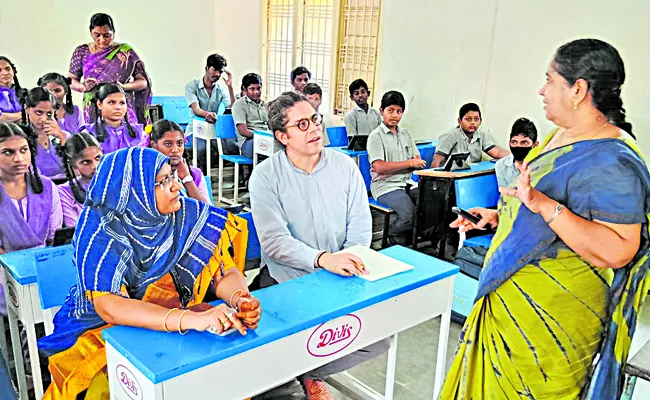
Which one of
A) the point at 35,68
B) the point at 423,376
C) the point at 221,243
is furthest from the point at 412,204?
the point at 35,68

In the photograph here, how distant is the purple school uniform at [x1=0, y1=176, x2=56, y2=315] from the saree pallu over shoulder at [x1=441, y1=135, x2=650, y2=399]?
1.89m

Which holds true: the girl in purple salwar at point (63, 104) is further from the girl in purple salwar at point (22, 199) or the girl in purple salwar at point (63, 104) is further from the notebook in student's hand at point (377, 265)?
the notebook in student's hand at point (377, 265)

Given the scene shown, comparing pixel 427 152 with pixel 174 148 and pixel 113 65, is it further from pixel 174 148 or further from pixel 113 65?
pixel 113 65

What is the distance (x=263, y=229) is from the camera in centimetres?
220

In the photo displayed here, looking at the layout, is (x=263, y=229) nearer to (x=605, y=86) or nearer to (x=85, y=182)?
(x=85, y=182)

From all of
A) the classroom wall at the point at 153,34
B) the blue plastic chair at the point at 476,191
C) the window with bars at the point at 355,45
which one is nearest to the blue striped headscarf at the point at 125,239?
the blue plastic chair at the point at 476,191

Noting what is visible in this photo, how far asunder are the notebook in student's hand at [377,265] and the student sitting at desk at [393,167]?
2001mm

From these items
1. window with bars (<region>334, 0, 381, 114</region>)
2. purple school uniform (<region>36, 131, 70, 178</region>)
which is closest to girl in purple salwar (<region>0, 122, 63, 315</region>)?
purple school uniform (<region>36, 131, 70, 178</region>)

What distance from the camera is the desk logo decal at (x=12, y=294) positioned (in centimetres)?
199

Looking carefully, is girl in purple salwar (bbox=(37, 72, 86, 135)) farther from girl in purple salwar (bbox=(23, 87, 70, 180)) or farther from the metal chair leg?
the metal chair leg

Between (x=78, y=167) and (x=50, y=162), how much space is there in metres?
0.72

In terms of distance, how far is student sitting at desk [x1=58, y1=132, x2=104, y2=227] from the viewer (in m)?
2.72

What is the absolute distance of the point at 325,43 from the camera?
703 centimetres

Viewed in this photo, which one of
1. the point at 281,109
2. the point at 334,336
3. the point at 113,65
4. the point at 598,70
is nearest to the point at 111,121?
the point at 113,65
